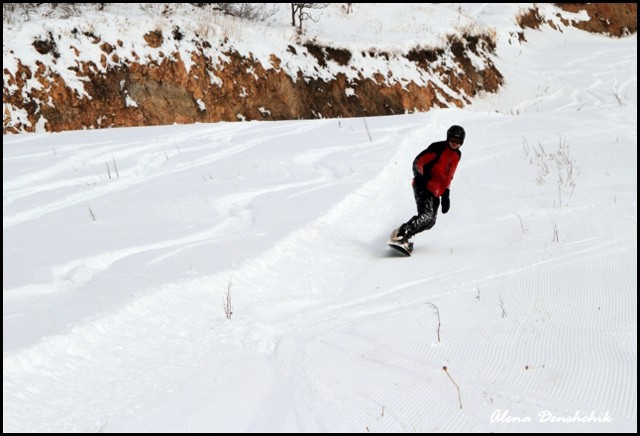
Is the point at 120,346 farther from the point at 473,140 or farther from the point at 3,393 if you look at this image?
the point at 473,140

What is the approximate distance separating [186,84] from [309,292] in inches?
314

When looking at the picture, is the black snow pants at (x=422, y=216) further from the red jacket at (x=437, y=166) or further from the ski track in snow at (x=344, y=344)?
the ski track in snow at (x=344, y=344)

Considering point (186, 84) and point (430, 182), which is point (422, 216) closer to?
point (430, 182)

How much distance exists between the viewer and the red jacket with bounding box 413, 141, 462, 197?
544 centimetres

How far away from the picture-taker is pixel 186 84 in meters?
11.6

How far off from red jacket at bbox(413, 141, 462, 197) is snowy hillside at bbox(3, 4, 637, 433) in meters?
0.58

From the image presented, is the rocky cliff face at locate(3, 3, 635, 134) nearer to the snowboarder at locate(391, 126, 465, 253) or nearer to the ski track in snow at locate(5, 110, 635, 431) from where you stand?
the ski track in snow at locate(5, 110, 635, 431)

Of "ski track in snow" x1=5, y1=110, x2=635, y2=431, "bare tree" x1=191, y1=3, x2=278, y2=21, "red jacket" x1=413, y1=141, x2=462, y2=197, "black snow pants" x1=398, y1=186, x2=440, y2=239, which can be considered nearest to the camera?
"ski track in snow" x1=5, y1=110, x2=635, y2=431

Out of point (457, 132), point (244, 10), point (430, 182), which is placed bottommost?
point (430, 182)

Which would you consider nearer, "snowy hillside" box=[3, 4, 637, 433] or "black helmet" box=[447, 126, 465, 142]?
"snowy hillside" box=[3, 4, 637, 433]

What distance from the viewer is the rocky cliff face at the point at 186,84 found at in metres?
10.0

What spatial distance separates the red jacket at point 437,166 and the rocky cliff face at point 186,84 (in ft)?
22.4

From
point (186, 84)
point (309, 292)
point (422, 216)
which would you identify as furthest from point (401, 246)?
point (186, 84)

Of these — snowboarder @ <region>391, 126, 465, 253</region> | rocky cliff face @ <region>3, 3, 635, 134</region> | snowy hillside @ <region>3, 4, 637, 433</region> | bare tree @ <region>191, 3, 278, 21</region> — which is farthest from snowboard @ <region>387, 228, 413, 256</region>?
bare tree @ <region>191, 3, 278, 21</region>
